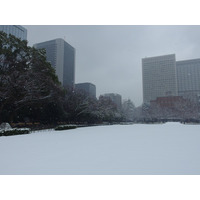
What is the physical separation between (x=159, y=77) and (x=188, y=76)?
999 inches

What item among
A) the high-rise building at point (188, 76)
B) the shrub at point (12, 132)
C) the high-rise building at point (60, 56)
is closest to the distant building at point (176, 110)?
the shrub at point (12, 132)

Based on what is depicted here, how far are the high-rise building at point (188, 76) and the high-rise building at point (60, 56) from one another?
283 feet

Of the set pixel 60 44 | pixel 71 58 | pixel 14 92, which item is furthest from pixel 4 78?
pixel 71 58

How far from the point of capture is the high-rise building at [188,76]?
113 metres

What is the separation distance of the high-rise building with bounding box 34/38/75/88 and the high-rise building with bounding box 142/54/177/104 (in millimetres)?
59278

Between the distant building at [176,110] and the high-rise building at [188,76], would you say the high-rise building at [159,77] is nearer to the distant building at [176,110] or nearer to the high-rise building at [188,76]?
the high-rise building at [188,76]

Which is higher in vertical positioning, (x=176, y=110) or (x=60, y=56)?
(x=60, y=56)

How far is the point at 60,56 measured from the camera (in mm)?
96125

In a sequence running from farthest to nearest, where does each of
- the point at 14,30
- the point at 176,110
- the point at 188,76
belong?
the point at 188,76
the point at 14,30
the point at 176,110

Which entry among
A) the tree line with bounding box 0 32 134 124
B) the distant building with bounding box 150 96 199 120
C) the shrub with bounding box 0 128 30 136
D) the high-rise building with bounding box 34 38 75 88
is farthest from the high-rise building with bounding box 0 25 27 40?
the distant building with bounding box 150 96 199 120

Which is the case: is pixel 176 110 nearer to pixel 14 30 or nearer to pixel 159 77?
pixel 159 77

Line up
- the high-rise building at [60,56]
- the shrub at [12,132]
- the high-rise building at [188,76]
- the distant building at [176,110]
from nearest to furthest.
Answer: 1. the shrub at [12,132]
2. the distant building at [176,110]
3. the high-rise building at [60,56]
4. the high-rise building at [188,76]

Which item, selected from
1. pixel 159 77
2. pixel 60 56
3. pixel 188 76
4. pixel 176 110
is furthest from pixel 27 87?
pixel 188 76

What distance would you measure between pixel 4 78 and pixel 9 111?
7364 mm
